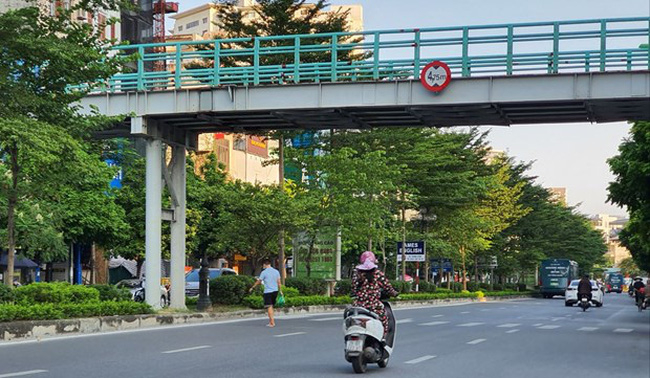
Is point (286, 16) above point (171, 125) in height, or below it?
above

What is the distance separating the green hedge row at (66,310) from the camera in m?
19.9

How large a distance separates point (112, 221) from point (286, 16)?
1417 cm

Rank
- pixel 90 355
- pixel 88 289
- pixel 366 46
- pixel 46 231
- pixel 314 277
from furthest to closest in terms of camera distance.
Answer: pixel 314 277, pixel 46 231, pixel 366 46, pixel 88 289, pixel 90 355

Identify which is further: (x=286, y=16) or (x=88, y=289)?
(x=286, y=16)

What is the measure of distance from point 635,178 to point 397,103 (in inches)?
284

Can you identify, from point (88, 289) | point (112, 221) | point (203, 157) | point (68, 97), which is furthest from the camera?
point (203, 157)

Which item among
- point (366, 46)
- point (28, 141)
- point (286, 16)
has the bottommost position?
point (28, 141)

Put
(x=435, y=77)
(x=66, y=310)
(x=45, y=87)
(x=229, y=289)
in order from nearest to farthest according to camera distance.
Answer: (x=45, y=87) → (x=66, y=310) → (x=435, y=77) → (x=229, y=289)

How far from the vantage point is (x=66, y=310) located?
870 inches

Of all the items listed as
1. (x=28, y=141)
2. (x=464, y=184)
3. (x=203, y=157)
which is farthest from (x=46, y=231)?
(x=203, y=157)

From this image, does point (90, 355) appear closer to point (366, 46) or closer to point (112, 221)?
point (366, 46)

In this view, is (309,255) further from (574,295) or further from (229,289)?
(574,295)

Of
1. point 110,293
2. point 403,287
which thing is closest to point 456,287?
point 403,287

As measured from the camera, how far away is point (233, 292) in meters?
32.4
